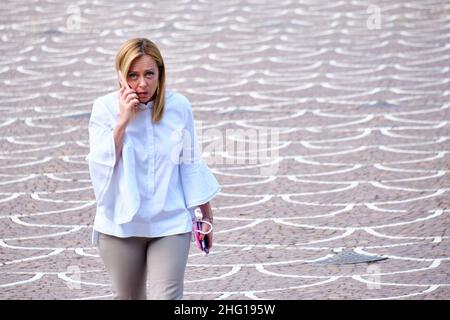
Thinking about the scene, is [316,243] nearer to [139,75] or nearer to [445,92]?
[139,75]

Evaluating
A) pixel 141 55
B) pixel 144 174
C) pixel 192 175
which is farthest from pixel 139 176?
pixel 141 55

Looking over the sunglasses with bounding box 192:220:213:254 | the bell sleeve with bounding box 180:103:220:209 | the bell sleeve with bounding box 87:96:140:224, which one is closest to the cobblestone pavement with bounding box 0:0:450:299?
the sunglasses with bounding box 192:220:213:254

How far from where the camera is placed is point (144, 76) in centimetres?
501

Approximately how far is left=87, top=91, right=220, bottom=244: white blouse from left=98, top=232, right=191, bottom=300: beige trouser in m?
0.05

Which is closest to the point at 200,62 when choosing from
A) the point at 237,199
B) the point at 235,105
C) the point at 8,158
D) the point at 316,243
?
the point at 235,105

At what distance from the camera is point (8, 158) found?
1073 centimetres

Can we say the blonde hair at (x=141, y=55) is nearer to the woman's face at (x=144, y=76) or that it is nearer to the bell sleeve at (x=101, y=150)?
the woman's face at (x=144, y=76)

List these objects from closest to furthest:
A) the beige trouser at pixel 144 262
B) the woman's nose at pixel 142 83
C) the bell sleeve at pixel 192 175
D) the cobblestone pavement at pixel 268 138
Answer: the beige trouser at pixel 144 262, the woman's nose at pixel 142 83, the bell sleeve at pixel 192 175, the cobblestone pavement at pixel 268 138

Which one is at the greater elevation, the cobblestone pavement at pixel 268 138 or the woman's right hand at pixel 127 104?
the woman's right hand at pixel 127 104

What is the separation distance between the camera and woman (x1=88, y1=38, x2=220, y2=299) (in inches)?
194

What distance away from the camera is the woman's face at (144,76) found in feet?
16.4

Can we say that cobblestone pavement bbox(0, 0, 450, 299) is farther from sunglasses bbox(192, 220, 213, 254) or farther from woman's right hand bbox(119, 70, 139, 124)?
woman's right hand bbox(119, 70, 139, 124)

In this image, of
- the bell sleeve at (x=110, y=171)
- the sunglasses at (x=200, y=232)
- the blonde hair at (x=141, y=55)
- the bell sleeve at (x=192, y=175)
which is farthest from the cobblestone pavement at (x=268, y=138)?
the blonde hair at (x=141, y=55)
